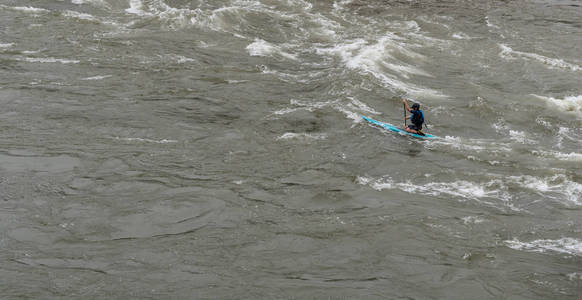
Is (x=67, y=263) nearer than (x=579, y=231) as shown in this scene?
Yes

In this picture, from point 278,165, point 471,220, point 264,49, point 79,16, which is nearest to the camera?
point 471,220

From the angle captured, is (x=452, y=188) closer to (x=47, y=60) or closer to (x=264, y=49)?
(x=264, y=49)

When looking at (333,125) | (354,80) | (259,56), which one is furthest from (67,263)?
(259,56)

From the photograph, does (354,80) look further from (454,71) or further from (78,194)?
(78,194)

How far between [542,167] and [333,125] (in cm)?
508

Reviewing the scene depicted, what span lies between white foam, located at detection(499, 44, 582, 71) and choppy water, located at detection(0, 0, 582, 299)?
12cm

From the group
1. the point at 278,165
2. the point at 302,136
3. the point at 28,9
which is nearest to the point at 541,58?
the point at 302,136

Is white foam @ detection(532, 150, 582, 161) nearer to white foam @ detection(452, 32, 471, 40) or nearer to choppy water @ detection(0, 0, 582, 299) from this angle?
choppy water @ detection(0, 0, 582, 299)

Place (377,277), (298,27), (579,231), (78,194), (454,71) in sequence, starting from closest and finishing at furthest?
Answer: (377,277)
(579,231)
(78,194)
(454,71)
(298,27)

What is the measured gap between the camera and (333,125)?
15062mm

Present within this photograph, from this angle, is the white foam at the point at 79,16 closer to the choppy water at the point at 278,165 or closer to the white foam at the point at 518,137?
the choppy water at the point at 278,165

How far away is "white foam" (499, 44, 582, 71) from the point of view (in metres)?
21.2

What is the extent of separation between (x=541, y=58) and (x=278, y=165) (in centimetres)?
1402

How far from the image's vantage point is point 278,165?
12719mm
